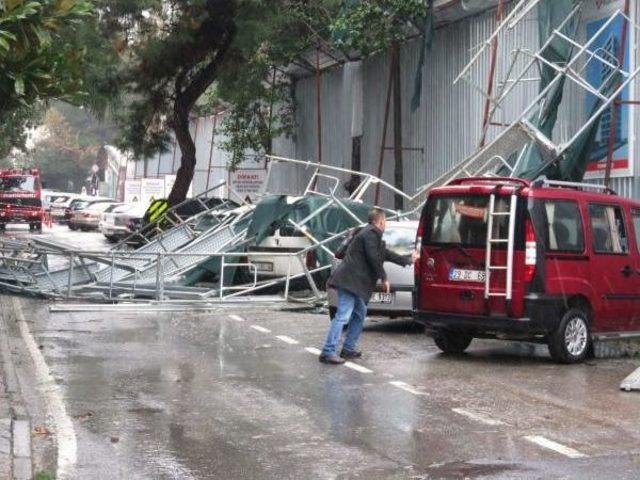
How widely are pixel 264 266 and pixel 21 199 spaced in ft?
108

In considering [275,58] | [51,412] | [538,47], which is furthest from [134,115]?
[51,412]

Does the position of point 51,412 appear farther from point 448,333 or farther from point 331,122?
point 331,122

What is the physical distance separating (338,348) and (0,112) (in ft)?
20.5

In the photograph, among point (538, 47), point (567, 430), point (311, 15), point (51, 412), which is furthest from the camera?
point (311, 15)

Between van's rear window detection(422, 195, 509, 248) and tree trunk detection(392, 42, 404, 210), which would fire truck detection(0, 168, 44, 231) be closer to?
tree trunk detection(392, 42, 404, 210)

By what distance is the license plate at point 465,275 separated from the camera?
11.9 m

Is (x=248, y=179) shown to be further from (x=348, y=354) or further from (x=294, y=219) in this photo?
(x=348, y=354)

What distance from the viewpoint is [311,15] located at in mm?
29109

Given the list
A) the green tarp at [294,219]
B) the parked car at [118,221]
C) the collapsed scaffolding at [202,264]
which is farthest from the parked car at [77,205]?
the green tarp at [294,219]

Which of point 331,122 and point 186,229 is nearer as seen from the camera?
point 186,229

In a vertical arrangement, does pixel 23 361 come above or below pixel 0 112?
below

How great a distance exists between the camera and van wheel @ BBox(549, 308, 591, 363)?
11.9 meters

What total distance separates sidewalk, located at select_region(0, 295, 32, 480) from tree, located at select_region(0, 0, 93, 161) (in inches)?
92.6

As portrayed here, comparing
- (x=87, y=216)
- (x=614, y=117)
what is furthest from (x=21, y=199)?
(x=614, y=117)
